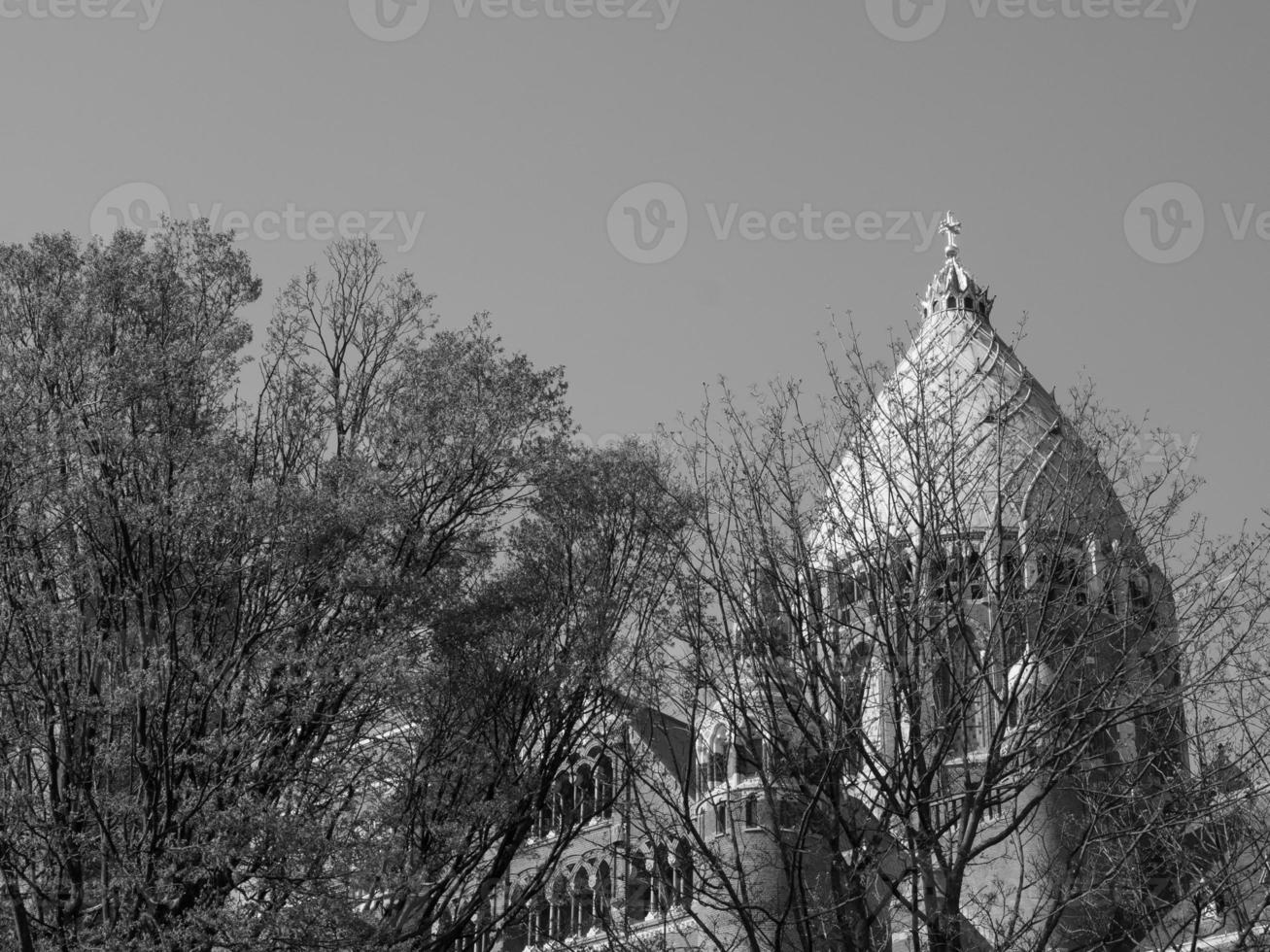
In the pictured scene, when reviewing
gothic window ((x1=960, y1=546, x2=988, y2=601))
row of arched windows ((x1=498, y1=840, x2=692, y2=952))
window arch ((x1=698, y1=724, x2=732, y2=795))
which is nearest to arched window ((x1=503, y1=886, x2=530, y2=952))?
row of arched windows ((x1=498, y1=840, x2=692, y2=952))

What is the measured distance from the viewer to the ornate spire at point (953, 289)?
4472 centimetres

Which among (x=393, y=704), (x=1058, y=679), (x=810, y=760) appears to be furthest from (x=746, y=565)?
(x=393, y=704)

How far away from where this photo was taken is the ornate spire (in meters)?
44.7

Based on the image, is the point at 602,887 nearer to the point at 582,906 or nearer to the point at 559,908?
the point at 559,908

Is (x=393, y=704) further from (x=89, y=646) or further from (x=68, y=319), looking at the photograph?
(x=68, y=319)

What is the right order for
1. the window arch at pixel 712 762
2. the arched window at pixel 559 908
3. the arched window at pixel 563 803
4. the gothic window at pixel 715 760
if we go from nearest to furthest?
the arched window at pixel 563 803 → the arched window at pixel 559 908 → the window arch at pixel 712 762 → the gothic window at pixel 715 760

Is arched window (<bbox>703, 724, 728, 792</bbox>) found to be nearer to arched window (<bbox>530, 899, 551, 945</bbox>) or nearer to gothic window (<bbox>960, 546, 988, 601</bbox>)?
arched window (<bbox>530, 899, 551, 945</bbox>)

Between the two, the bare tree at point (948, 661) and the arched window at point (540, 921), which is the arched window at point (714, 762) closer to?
the arched window at point (540, 921)

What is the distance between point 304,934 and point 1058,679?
7716mm

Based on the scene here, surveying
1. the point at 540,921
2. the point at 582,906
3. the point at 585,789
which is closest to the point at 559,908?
the point at 540,921

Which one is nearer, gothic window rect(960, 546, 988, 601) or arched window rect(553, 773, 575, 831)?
gothic window rect(960, 546, 988, 601)

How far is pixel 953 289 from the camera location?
46000 millimetres

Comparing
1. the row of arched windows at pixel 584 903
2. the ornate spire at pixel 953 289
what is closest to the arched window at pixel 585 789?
the row of arched windows at pixel 584 903

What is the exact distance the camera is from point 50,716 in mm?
15492
